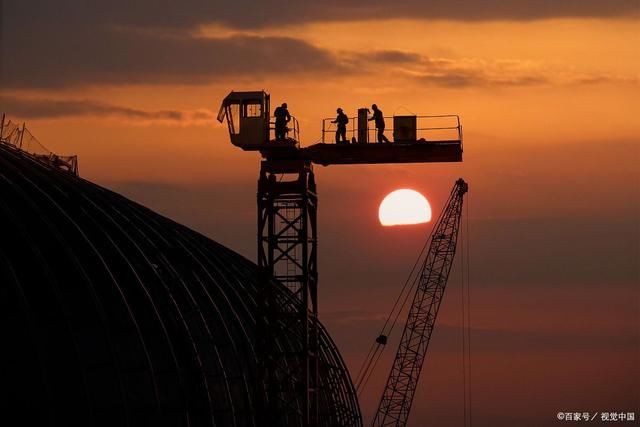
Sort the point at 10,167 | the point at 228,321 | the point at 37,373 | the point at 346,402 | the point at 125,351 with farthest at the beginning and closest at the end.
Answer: the point at 346,402 < the point at 228,321 < the point at 10,167 < the point at 125,351 < the point at 37,373

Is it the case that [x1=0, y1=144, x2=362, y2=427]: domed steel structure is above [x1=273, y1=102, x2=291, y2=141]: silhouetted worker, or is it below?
below

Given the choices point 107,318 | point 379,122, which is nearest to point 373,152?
point 379,122

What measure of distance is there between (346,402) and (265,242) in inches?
1134

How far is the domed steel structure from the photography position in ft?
273

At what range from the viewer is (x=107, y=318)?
288ft

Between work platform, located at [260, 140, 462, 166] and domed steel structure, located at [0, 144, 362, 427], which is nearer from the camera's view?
domed steel structure, located at [0, 144, 362, 427]

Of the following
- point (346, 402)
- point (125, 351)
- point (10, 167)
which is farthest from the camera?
point (346, 402)

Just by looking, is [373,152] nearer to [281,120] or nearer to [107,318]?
[281,120]

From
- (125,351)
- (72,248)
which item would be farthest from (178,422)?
(72,248)

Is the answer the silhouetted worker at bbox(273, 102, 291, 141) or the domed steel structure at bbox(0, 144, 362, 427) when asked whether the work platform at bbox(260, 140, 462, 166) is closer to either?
the silhouetted worker at bbox(273, 102, 291, 141)

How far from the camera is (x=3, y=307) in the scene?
8394 cm

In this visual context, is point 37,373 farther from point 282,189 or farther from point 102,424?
point 282,189

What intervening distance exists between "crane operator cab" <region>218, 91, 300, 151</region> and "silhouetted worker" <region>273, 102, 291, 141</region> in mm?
210

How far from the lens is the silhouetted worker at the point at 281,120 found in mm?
97812
